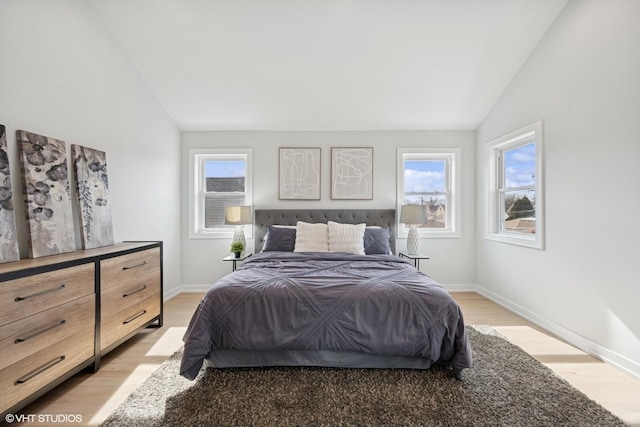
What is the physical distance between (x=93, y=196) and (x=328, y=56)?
271 centimetres

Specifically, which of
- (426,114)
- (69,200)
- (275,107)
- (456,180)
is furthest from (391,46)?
(69,200)

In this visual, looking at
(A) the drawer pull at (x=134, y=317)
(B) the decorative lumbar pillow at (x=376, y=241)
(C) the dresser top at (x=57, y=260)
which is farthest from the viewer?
(B) the decorative lumbar pillow at (x=376, y=241)

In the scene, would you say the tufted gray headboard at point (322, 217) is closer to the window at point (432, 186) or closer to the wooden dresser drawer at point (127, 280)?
the window at point (432, 186)

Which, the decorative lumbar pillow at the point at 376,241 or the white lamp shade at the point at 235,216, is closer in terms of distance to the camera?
the decorative lumbar pillow at the point at 376,241

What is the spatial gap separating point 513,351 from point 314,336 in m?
1.73

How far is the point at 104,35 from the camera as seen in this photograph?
9.12ft

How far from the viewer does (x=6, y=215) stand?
182cm

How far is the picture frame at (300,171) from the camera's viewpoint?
13.6 ft

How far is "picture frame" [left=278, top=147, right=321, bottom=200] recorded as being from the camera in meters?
4.16

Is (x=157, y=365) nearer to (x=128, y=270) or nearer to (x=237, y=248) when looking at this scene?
(x=128, y=270)

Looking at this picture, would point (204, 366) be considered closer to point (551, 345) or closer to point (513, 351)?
point (513, 351)

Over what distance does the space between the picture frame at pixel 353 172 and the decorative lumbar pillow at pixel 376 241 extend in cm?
66

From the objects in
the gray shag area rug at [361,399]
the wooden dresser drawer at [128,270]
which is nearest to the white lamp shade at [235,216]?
the wooden dresser drawer at [128,270]

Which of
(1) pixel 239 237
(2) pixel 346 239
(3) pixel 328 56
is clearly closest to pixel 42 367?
(1) pixel 239 237
